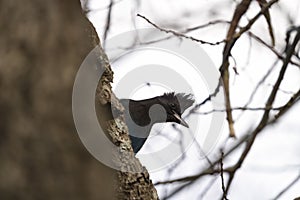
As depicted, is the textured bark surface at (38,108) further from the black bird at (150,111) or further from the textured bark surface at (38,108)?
the black bird at (150,111)

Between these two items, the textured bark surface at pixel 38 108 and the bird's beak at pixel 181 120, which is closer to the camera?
the textured bark surface at pixel 38 108

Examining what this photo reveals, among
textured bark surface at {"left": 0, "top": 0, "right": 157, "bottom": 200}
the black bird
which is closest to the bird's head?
the black bird

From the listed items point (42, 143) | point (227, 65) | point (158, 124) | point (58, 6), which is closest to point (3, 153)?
point (42, 143)

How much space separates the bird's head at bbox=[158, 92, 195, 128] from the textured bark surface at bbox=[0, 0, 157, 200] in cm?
252

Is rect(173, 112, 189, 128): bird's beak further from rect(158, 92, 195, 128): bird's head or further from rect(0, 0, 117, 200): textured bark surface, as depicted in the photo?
rect(0, 0, 117, 200): textured bark surface

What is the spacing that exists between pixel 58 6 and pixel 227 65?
1967mm

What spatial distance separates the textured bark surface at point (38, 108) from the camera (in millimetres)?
1291

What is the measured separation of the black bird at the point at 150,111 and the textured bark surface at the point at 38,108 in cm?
239

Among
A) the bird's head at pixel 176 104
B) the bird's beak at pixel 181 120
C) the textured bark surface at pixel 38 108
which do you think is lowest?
the textured bark surface at pixel 38 108

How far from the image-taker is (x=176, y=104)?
154 inches

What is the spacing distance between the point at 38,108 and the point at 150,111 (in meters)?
2.69

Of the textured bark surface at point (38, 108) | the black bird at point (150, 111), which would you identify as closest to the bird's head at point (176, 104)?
the black bird at point (150, 111)

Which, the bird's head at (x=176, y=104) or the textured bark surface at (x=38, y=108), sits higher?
the bird's head at (x=176, y=104)

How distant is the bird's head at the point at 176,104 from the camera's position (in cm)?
387
